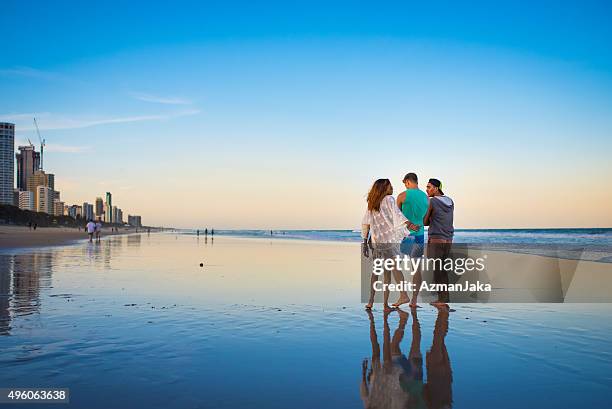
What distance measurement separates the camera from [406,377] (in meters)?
4.51

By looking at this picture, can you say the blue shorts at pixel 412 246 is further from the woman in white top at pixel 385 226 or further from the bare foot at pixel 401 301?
the bare foot at pixel 401 301

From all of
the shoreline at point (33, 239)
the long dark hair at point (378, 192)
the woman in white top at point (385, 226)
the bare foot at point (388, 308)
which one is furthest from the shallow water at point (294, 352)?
the shoreline at point (33, 239)

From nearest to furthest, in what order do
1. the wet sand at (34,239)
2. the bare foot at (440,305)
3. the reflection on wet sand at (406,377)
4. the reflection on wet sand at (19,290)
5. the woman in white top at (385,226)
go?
the reflection on wet sand at (406,377) → the reflection on wet sand at (19,290) → the woman in white top at (385,226) → the bare foot at (440,305) → the wet sand at (34,239)

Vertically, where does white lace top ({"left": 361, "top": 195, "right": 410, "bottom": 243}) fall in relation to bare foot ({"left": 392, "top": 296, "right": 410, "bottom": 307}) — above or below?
above

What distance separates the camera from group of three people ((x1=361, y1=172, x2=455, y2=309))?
855 centimetres

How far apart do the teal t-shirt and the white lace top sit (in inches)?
9.8

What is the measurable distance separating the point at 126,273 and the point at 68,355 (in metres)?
9.88

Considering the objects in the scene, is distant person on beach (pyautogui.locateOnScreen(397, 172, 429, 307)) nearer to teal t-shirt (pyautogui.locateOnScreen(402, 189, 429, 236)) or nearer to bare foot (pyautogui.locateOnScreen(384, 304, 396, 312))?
teal t-shirt (pyautogui.locateOnScreen(402, 189, 429, 236))

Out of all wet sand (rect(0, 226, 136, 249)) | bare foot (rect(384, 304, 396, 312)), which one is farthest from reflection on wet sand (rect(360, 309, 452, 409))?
wet sand (rect(0, 226, 136, 249))

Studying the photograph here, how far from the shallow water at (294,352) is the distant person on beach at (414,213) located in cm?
75

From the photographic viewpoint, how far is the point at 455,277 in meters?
9.49

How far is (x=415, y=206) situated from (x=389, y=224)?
72 cm

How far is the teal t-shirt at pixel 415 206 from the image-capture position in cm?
881

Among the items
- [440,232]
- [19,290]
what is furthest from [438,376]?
[19,290]
